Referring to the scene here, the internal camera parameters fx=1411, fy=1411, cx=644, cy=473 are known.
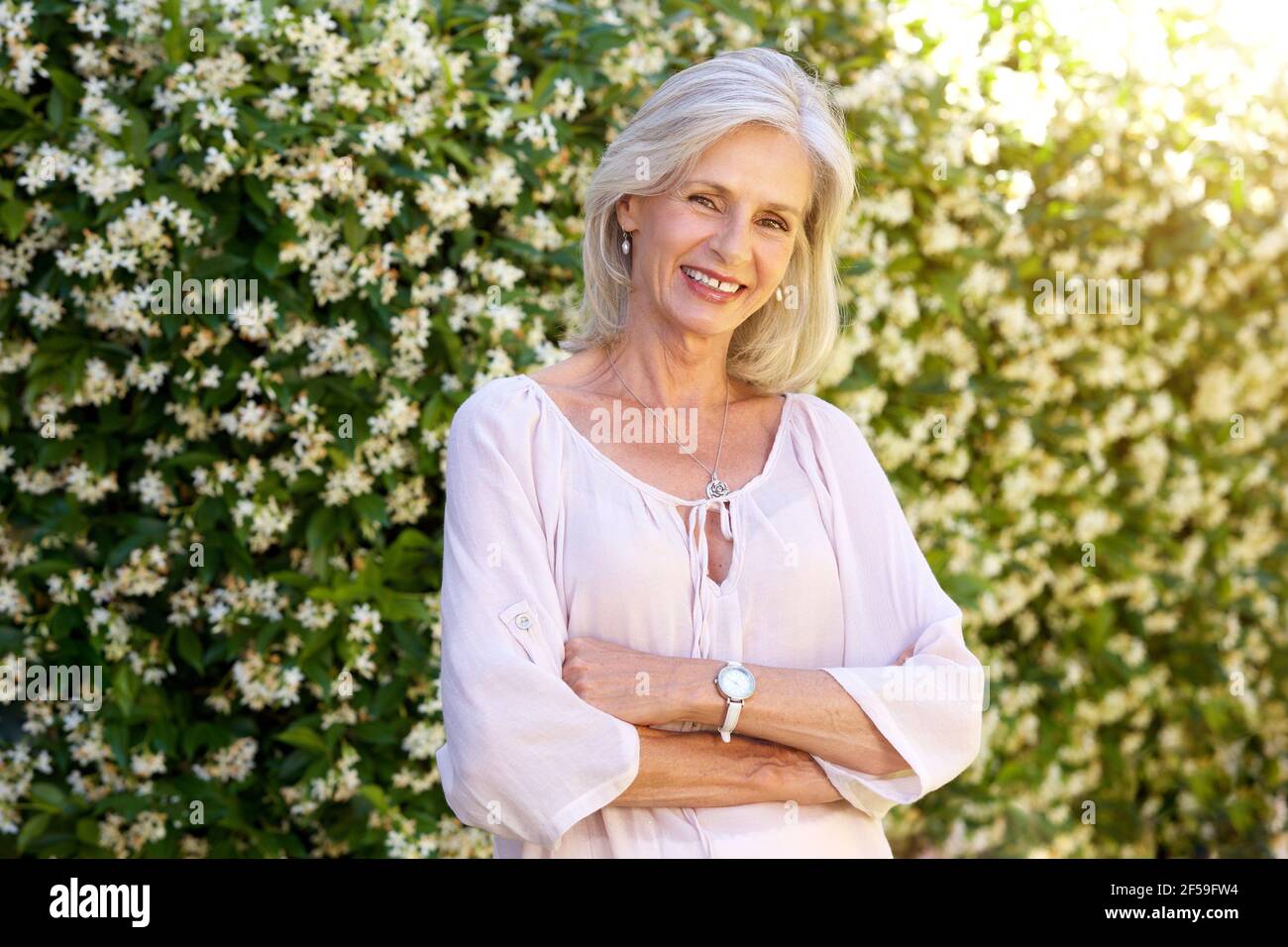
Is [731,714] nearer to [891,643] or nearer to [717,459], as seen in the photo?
[891,643]

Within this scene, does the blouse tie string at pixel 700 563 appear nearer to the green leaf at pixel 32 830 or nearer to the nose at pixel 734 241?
the nose at pixel 734 241

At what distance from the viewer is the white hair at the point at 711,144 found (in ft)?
7.00

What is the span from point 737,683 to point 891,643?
317mm

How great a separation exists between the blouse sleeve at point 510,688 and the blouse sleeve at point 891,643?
37 cm

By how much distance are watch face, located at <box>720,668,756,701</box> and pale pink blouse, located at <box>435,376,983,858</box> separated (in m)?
0.09

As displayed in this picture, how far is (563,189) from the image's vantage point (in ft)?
11.1

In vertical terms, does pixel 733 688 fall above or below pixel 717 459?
below

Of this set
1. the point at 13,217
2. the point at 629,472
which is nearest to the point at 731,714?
the point at 629,472

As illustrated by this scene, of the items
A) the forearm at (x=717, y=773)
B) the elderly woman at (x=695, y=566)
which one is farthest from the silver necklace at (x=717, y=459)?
the forearm at (x=717, y=773)

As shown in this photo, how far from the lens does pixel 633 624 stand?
2.02 meters

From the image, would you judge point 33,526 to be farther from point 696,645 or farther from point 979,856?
point 979,856

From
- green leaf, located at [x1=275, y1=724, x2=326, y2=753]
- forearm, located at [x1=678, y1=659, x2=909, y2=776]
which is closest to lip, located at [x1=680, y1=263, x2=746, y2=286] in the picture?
forearm, located at [x1=678, y1=659, x2=909, y2=776]
